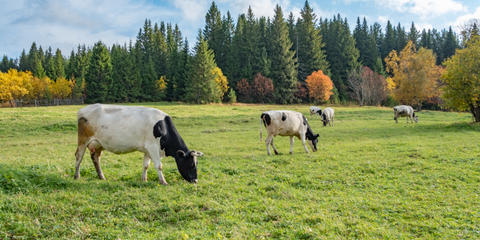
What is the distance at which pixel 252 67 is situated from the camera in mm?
71188

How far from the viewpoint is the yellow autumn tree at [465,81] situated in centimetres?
2158

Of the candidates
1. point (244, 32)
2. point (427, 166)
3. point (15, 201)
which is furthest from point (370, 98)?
point (15, 201)

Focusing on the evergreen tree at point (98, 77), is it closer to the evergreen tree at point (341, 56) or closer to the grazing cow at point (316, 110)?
the grazing cow at point (316, 110)

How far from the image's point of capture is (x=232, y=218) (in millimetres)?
5246

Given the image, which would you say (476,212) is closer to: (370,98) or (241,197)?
(241,197)

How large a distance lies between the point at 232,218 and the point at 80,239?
235 cm

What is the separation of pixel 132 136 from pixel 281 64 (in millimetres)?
61881

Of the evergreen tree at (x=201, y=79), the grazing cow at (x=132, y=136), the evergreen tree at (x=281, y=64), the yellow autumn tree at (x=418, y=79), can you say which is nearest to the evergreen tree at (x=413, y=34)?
the evergreen tree at (x=281, y=64)

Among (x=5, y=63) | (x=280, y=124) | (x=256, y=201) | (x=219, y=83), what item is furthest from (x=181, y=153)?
(x=5, y=63)

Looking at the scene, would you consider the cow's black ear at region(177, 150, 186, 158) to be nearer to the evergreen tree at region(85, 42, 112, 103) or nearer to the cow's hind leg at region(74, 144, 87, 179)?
the cow's hind leg at region(74, 144, 87, 179)

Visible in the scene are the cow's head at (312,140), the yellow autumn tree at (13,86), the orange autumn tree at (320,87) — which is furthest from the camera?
the yellow autumn tree at (13,86)

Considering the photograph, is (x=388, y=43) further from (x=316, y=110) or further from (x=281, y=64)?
(x=316, y=110)

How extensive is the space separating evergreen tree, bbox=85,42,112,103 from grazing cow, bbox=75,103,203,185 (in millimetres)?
60744

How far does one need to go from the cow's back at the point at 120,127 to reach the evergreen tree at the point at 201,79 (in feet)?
160
